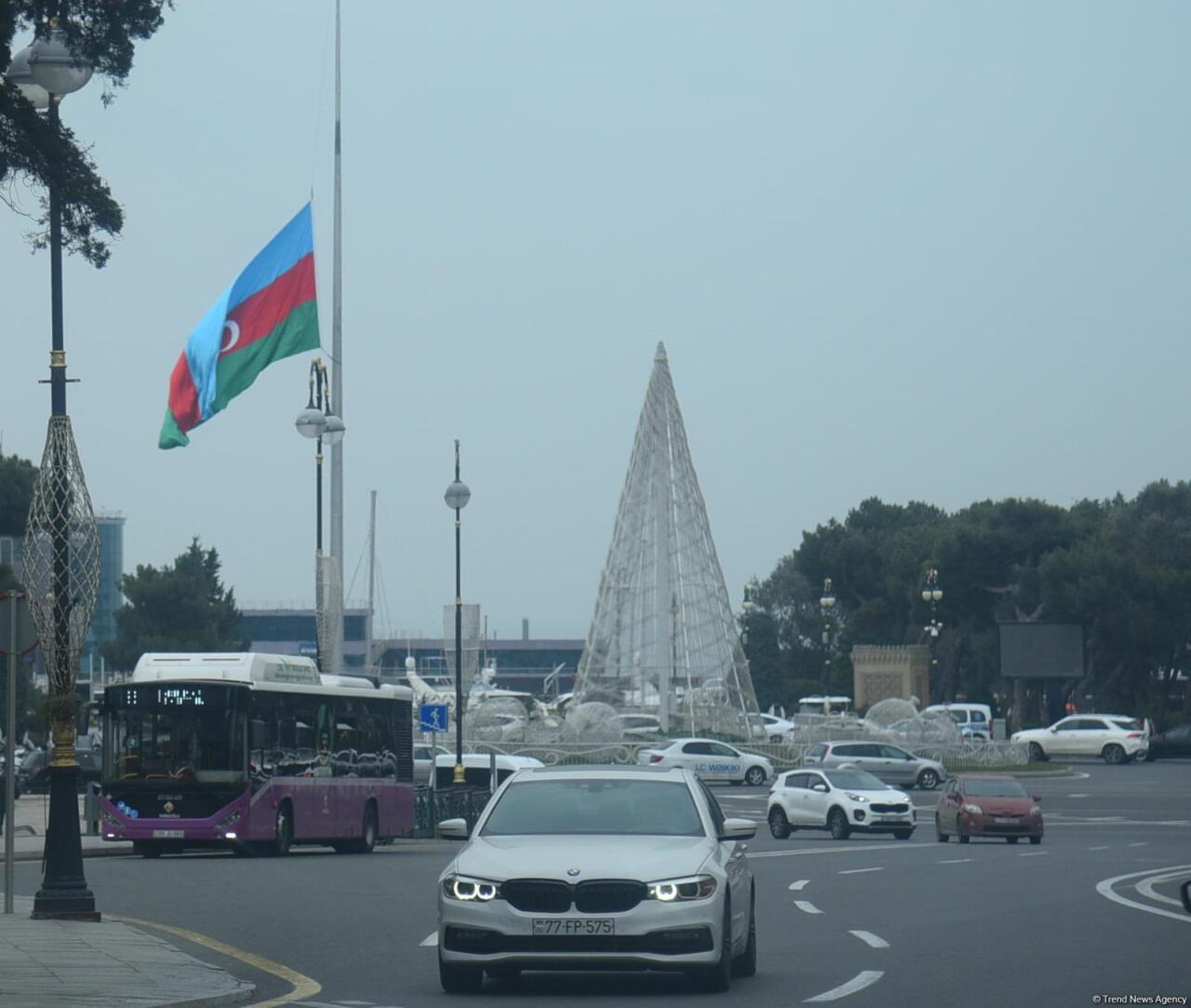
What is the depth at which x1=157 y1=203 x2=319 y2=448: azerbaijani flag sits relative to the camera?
1407 inches

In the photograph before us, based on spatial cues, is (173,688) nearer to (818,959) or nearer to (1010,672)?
(818,959)

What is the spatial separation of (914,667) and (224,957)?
7963 centimetres

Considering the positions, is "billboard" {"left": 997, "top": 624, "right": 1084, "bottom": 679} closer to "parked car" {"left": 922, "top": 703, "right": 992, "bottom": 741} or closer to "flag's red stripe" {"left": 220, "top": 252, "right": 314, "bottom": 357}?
"parked car" {"left": 922, "top": 703, "right": 992, "bottom": 741}

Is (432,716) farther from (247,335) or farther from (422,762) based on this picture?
(422,762)

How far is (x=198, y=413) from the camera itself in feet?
117

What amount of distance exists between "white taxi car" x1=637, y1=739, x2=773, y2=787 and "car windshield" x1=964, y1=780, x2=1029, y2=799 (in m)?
20.4

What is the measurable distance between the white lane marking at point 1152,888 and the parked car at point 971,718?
46.8 meters

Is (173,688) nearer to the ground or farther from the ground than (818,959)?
farther from the ground

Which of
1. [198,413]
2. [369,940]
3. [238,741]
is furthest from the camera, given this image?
[198,413]

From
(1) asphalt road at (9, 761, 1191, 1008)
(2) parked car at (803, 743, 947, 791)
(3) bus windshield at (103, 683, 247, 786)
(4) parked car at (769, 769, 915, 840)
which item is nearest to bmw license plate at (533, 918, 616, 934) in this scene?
(1) asphalt road at (9, 761, 1191, 1008)

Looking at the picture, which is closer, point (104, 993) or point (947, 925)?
point (104, 993)

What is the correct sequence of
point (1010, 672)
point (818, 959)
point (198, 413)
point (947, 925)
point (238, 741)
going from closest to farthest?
point (818, 959) → point (947, 925) → point (238, 741) → point (198, 413) → point (1010, 672)

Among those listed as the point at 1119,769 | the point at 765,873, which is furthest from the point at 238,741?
the point at 1119,769

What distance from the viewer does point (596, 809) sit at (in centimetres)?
1288
